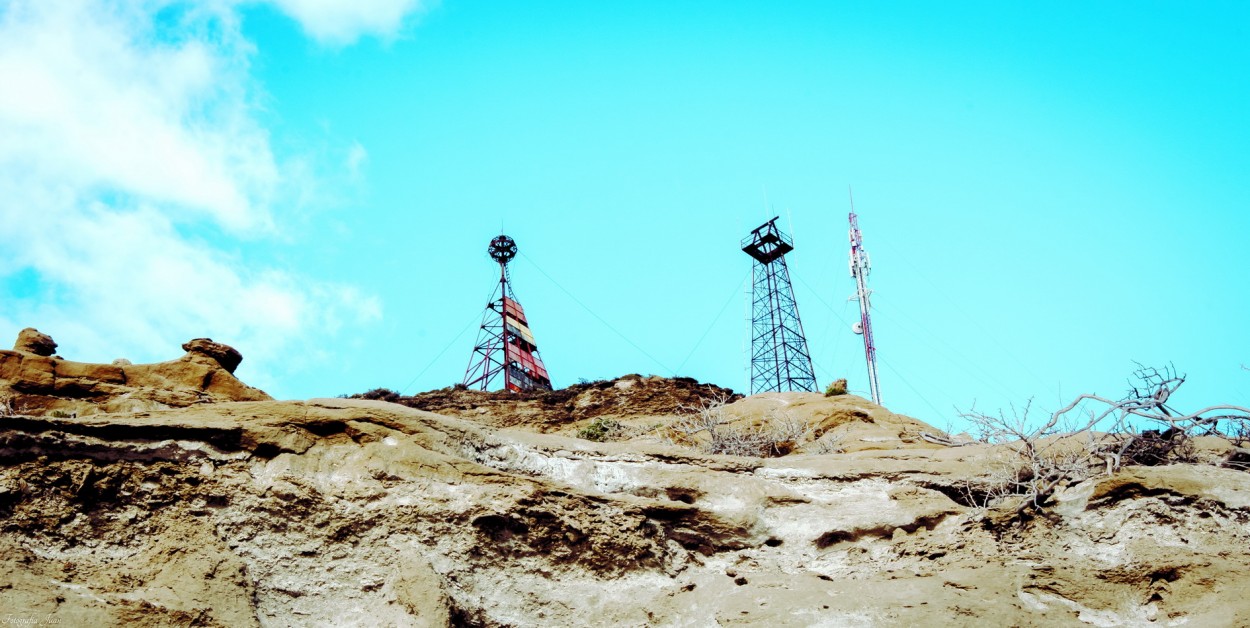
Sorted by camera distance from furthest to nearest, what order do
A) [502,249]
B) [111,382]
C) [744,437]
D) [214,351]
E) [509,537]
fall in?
[502,249]
[214,351]
[111,382]
[744,437]
[509,537]

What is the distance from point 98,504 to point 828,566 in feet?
18.7

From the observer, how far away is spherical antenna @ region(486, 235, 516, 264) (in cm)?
3173

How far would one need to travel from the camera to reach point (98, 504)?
262 inches

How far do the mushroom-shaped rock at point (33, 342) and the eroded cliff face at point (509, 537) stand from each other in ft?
35.4

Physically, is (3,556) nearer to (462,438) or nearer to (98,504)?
(98,504)

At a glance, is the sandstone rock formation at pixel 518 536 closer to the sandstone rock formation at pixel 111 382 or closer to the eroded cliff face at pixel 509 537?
the eroded cliff face at pixel 509 537

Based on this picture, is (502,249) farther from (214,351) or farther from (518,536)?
(518,536)

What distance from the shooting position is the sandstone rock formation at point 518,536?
642 centimetres

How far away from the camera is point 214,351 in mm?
18453

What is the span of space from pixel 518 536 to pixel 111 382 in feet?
37.9

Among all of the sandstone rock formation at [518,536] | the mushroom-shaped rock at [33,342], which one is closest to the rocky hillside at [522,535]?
the sandstone rock formation at [518,536]

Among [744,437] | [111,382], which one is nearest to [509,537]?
[744,437]

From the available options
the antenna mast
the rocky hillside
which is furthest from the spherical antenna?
the rocky hillside

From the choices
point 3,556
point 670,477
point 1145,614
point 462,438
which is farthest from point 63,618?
point 1145,614
